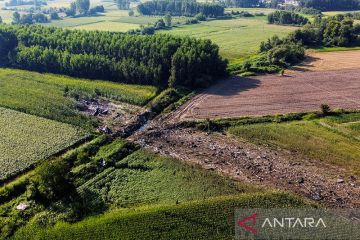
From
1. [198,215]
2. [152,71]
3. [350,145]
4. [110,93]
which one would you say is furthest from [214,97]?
[198,215]

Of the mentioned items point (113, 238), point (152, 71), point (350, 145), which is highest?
point (152, 71)

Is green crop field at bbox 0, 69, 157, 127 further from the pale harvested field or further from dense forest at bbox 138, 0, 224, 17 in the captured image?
dense forest at bbox 138, 0, 224, 17

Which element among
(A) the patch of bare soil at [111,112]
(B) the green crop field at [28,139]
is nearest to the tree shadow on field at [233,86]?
(A) the patch of bare soil at [111,112]

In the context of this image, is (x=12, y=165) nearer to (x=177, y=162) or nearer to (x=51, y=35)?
(x=177, y=162)

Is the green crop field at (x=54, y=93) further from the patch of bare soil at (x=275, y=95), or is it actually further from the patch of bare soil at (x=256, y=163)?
the patch of bare soil at (x=256, y=163)

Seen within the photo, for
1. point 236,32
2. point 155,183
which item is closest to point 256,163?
point 155,183

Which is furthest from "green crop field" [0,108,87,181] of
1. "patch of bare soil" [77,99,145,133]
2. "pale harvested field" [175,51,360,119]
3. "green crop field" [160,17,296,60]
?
"green crop field" [160,17,296,60]
